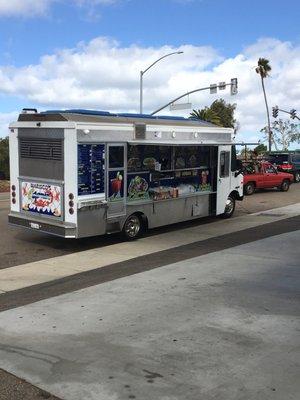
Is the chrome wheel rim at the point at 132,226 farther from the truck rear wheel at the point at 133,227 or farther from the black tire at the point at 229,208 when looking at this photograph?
the black tire at the point at 229,208

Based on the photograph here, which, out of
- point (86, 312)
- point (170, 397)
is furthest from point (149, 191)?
point (170, 397)

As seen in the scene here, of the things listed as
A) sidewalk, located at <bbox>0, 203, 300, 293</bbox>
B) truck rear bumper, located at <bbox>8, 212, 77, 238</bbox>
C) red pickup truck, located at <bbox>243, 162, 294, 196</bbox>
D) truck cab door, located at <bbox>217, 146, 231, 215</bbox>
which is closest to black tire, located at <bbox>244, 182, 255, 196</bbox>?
red pickup truck, located at <bbox>243, 162, 294, 196</bbox>

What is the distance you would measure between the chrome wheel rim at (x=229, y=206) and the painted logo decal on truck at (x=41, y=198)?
6386 millimetres

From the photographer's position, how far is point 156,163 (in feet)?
42.2

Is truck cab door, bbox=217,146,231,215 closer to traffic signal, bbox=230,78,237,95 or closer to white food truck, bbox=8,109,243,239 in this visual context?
white food truck, bbox=8,109,243,239

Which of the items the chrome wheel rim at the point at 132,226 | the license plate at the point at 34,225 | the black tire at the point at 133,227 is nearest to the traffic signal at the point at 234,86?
the black tire at the point at 133,227

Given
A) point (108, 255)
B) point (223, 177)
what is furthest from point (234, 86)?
point (108, 255)

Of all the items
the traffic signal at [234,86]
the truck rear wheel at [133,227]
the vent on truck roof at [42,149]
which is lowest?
the truck rear wheel at [133,227]

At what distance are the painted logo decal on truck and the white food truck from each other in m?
0.02

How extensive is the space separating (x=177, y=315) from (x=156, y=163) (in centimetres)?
680

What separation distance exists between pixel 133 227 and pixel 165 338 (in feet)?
22.1

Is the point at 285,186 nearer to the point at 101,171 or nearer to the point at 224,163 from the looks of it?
the point at 224,163

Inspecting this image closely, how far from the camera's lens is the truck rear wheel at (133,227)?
1211 cm

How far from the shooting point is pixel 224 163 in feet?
50.3
